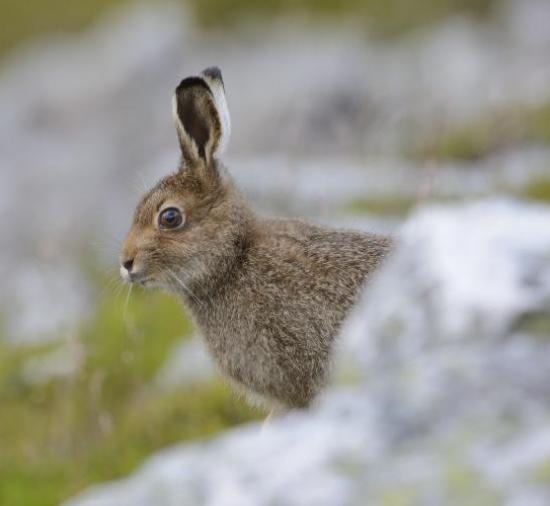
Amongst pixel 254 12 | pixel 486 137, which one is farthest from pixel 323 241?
pixel 254 12

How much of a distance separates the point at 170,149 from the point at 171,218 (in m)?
27.8

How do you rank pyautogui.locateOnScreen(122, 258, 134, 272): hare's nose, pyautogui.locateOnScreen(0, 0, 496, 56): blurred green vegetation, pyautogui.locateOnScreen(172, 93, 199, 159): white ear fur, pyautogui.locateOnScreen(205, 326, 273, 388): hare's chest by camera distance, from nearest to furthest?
1. pyautogui.locateOnScreen(205, 326, 273, 388): hare's chest
2. pyautogui.locateOnScreen(122, 258, 134, 272): hare's nose
3. pyautogui.locateOnScreen(172, 93, 199, 159): white ear fur
4. pyautogui.locateOnScreen(0, 0, 496, 56): blurred green vegetation

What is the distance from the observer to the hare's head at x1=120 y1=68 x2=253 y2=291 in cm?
916

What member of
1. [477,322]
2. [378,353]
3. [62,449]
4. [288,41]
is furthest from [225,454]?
[288,41]

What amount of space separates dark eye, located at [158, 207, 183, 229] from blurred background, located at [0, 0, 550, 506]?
675mm

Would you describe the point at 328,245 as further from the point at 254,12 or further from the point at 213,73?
the point at 254,12

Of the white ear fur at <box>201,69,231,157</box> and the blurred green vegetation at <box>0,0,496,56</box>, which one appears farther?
the blurred green vegetation at <box>0,0,496,56</box>

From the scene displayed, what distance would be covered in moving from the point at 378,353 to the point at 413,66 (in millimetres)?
31678

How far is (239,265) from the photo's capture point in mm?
9117

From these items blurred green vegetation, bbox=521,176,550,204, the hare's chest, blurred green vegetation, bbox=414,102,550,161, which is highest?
blurred green vegetation, bbox=414,102,550,161

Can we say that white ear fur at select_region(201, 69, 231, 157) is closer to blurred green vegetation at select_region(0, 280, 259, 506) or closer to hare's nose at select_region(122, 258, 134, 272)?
hare's nose at select_region(122, 258, 134, 272)

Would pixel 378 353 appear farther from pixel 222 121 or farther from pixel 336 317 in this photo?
pixel 222 121

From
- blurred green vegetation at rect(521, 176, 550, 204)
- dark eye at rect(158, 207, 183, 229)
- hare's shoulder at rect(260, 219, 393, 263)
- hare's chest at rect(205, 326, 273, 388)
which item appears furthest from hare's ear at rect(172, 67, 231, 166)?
blurred green vegetation at rect(521, 176, 550, 204)

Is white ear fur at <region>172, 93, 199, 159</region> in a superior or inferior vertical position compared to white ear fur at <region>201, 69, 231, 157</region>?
superior
